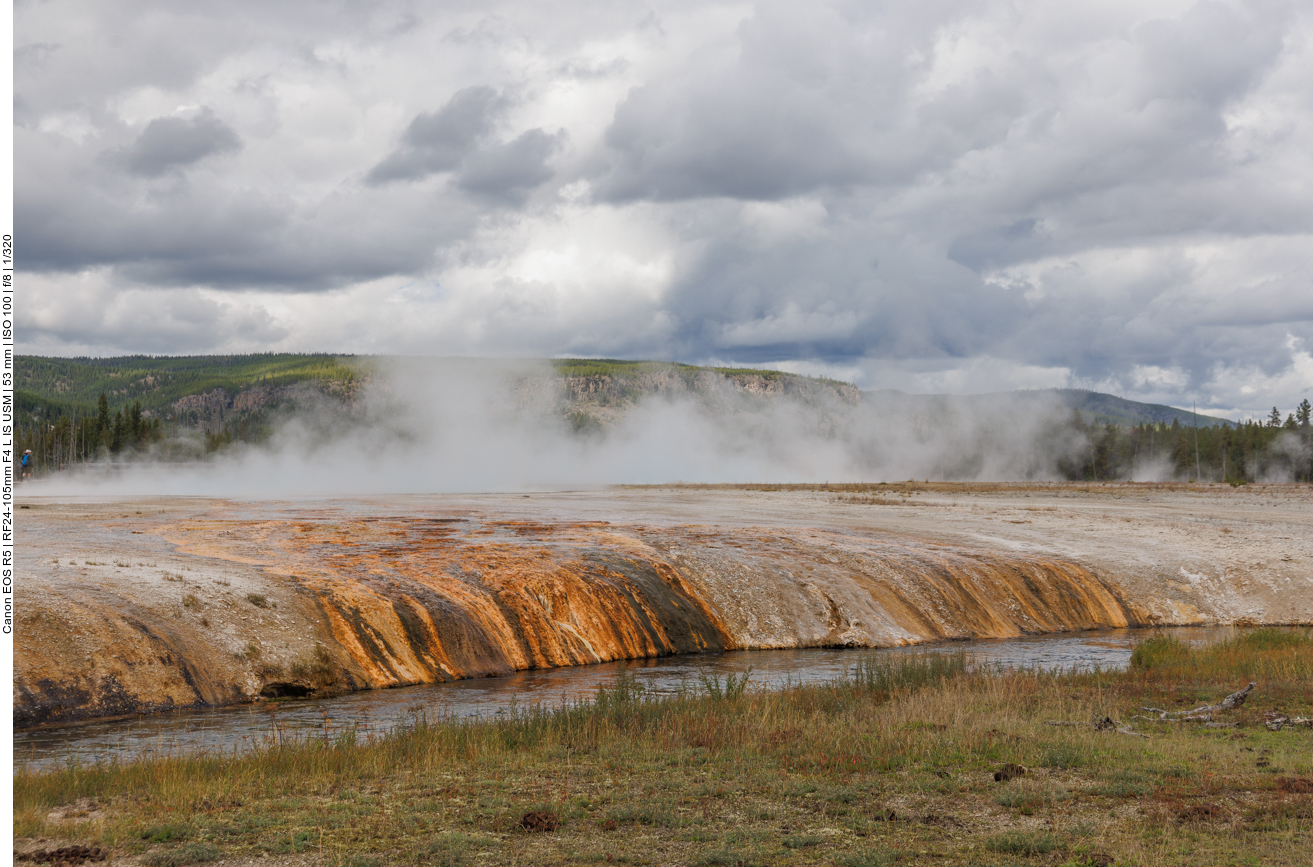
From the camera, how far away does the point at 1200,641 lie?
89.1ft

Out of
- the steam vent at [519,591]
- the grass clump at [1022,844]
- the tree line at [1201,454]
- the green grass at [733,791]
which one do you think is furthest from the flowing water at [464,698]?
the tree line at [1201,454]

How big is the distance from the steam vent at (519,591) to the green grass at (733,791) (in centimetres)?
608

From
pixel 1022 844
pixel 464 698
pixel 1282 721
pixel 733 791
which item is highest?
pixel 1022 844

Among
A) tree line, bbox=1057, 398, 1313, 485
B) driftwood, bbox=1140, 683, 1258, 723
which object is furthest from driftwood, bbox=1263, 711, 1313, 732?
tree line, bbox=1057, 398, 1313, 485

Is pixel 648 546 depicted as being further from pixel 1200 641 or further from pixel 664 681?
pixel 1200 641

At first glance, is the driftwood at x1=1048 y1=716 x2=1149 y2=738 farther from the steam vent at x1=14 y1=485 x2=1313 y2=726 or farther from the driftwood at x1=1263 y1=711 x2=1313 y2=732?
the steam vent at x1=14 y1=485 x2=1313 y2=726

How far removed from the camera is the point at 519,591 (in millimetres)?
25172

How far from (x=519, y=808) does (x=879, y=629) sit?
61.9 ft

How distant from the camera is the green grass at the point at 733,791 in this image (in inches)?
368

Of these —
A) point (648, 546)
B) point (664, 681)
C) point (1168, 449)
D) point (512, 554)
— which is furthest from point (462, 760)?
point (1168, 449)

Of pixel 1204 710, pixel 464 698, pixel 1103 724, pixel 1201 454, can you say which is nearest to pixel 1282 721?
pixel 1204 710

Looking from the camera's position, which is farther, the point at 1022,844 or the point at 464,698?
the point at 464,698

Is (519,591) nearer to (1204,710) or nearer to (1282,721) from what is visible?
(1204,710)

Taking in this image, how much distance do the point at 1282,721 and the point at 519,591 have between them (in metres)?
16.9
